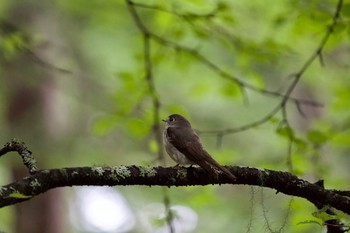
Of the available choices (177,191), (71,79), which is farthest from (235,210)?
(71,79)

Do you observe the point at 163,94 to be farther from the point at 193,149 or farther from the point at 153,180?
the point at 153,180

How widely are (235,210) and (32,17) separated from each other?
19.7ft

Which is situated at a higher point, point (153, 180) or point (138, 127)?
point (138, 127)

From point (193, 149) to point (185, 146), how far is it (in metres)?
0.17

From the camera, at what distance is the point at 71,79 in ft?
43.8

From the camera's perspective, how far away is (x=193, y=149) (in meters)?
4.03

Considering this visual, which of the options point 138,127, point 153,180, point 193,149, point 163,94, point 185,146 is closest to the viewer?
point 153,180

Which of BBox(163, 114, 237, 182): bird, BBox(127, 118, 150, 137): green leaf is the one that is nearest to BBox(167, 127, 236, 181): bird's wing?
BBox(163, 114, 237, 182): bird

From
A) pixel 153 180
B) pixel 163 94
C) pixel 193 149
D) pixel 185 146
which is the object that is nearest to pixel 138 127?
pixel 185 146

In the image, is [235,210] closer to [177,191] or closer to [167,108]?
[177,191]

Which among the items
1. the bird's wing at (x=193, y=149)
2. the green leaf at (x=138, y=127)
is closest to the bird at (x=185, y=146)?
the bird's wing at (x=193, y=149)

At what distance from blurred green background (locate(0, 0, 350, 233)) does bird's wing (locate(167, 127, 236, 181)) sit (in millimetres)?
277

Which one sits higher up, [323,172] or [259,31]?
[259,31]

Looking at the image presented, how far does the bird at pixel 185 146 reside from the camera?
356 cm
